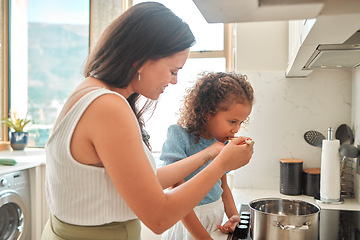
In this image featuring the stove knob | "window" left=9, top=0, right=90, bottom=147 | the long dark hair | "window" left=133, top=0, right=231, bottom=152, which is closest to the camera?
the long dark hair

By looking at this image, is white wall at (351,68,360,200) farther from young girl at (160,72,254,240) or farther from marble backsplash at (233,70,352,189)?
young girl at (160,72,254,240)

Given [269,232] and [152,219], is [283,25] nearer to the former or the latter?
[269,232]

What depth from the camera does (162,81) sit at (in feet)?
2.90

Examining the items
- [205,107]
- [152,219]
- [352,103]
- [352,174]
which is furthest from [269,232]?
[352,103]

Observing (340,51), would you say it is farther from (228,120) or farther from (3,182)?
(3,182)

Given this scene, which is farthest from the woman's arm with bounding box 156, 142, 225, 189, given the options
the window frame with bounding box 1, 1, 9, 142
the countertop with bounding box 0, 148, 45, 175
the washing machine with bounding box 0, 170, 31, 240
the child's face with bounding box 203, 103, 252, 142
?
the window frame with bounding box 1, 1, 9, 142

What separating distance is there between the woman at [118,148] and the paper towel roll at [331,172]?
37.9 inches

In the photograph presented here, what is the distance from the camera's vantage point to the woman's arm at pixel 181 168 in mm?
1128

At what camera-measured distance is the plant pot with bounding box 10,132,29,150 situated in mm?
3092

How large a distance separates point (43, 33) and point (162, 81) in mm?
2893

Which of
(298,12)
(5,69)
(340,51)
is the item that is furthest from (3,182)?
(298,12)

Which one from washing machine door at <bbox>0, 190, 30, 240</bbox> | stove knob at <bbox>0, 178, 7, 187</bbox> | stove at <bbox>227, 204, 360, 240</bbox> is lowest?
washing machine door at <bbox>0, 190, 30, 240</bbox>

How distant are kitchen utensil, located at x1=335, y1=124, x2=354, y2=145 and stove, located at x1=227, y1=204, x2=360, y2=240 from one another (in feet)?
1.44

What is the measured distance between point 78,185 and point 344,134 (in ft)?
5.14
